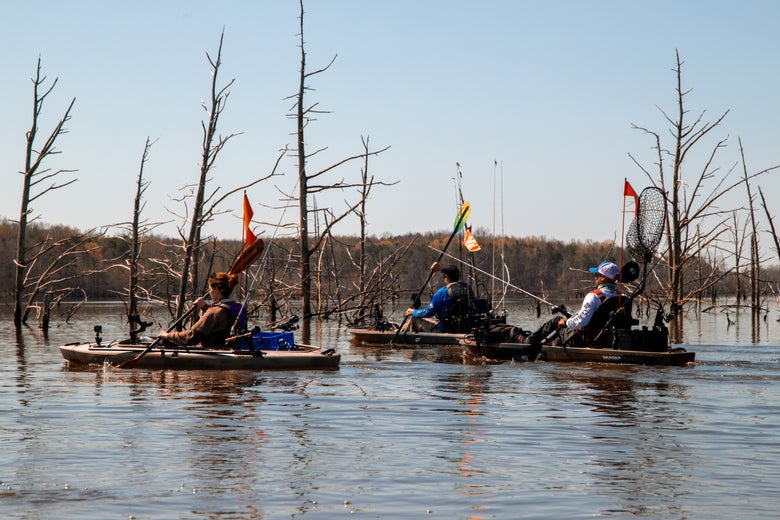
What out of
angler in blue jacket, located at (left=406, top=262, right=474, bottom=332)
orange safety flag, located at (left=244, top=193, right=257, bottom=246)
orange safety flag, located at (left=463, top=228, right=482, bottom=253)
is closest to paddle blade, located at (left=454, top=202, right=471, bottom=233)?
angler in blue jacket, located at (left=406, top=262, right=474, bottom=332)

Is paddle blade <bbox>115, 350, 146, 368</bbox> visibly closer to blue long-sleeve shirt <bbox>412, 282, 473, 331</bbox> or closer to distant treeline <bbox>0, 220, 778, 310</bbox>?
blue long-sleeve shirt <bbox>412, 282, 473, 331</bbox>

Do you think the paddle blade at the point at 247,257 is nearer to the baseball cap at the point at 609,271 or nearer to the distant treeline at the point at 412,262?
the baseball cap at the point at 609,271

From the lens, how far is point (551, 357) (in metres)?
16.0

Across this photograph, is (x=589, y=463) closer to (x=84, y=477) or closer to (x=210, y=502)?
(x=210, y=502)

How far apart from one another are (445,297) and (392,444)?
11.1 meters

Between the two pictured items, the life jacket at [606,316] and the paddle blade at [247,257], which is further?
the life jacket at [606,316]

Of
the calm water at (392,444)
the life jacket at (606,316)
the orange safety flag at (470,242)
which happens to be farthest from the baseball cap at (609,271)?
the orange safety flag at (470,242)

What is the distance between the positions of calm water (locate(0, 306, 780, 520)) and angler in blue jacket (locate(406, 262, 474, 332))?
15.9 ft

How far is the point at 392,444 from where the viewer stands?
8852 millimetres

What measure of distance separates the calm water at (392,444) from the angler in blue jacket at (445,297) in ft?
15.9

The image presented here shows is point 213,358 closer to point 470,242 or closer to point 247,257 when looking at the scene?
point 247,257

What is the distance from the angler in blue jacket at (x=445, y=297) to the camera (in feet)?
64.5

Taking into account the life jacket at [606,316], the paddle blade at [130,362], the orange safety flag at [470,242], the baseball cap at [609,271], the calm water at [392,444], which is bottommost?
the calm water at [392,444]

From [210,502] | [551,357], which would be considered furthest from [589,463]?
[551,357]
